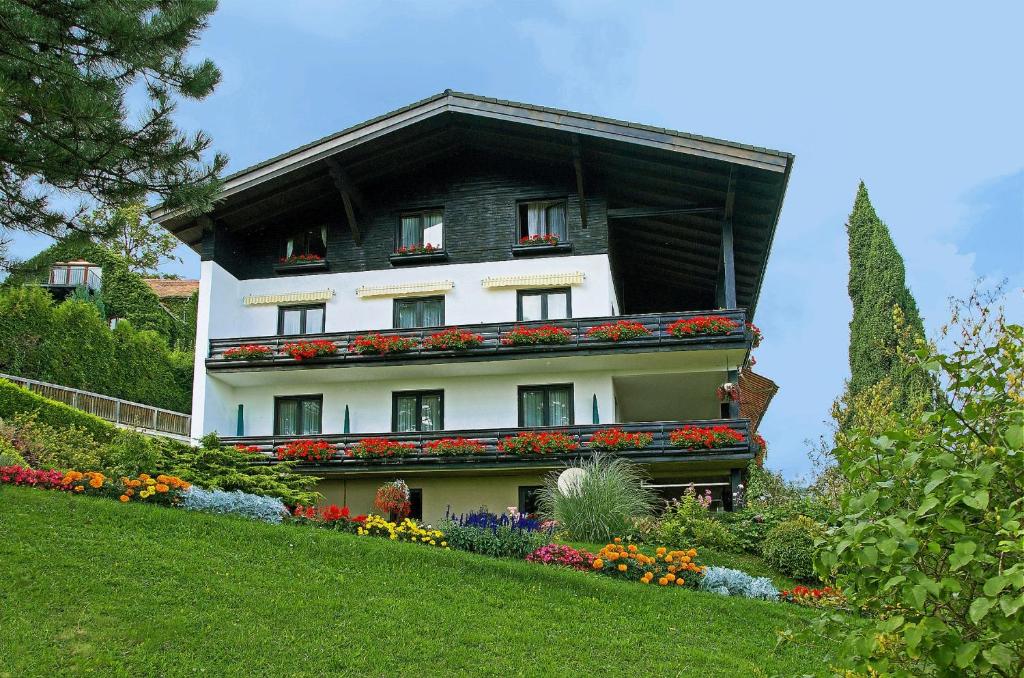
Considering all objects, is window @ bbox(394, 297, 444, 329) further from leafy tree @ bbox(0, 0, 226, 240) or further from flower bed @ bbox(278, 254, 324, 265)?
leafy tree @ bbox(0, 0, 226, 240)

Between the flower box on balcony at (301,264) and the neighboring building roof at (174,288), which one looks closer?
the flower box on balcony at (301,264)

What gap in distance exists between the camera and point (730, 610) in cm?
1519

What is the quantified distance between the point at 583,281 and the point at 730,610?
13244 millimetres

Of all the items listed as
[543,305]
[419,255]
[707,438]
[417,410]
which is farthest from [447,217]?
[707,438]

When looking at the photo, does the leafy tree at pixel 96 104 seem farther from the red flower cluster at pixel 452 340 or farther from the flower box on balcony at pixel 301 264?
the flower box on balcony at pixel 301 264

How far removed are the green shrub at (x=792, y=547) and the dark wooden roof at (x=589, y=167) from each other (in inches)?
354

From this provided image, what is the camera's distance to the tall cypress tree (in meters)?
34.7


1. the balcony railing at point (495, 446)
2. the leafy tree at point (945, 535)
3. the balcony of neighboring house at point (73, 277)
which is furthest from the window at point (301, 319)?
the leafy tree at point (945, 535)

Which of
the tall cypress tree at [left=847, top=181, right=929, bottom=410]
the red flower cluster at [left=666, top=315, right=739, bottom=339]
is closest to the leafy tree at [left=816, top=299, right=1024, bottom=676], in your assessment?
the red flower cluster at [left=666, top=315, right=739, bottom=339]

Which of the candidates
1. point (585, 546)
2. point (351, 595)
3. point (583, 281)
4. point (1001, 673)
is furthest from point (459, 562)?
point (583, 281)

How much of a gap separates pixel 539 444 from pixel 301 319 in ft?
26.9

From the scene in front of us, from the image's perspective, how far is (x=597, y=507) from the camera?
66.3 feet

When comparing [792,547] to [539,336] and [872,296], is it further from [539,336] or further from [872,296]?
[872,296]

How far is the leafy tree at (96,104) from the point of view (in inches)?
399
